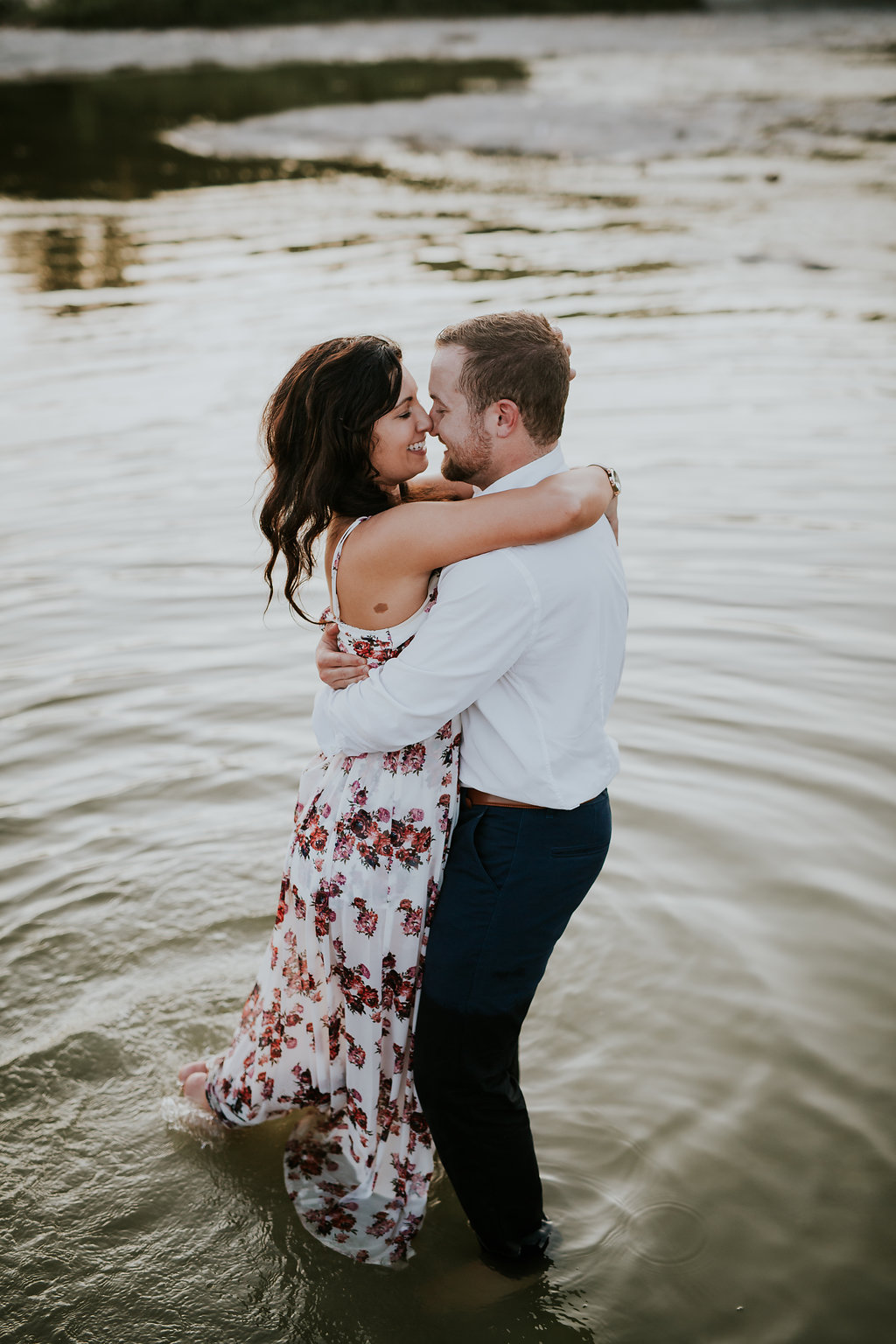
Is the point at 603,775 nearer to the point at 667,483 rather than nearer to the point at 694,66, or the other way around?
the point at 667,483

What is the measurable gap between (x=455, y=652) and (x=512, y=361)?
2.04ft

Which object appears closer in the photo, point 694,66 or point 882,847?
point 882,847

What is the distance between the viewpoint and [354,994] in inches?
111

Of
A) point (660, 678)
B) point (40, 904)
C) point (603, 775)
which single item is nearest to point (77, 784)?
point (40, 904)

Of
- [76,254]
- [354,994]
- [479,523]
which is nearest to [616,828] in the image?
[354,994]

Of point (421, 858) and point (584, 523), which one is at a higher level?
point (584, 523)

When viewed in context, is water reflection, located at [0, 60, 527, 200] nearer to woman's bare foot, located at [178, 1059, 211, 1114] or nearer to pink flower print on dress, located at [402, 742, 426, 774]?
woman's bare foot, located at [178, 1059, 211, 1114]

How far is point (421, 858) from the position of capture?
Result: 2.71 m

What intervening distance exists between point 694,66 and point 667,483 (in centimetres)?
1967

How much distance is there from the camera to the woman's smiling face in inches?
105

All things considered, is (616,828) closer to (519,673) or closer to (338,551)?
(519,673)

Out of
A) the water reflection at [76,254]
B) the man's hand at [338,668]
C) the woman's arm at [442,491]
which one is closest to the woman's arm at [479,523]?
the man's hand at [338,668]

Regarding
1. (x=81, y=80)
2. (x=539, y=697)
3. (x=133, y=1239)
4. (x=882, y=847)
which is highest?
(x=81, y=80)

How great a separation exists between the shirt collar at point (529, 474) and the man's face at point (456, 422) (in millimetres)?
49
